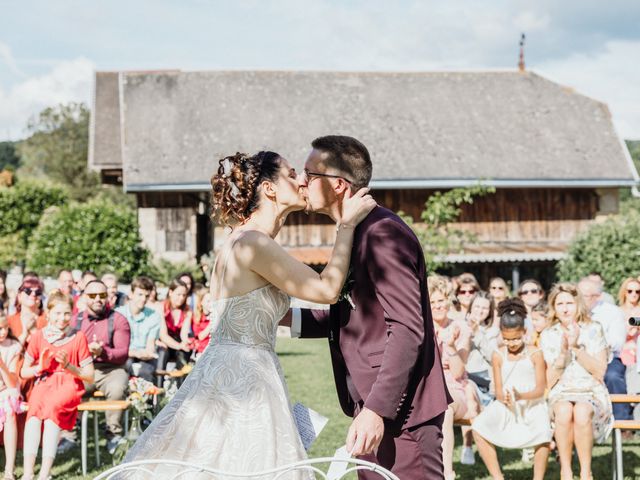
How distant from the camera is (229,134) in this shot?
1088 inches

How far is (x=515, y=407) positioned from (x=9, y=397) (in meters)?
4.47

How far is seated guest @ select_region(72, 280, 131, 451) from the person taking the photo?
939 cm

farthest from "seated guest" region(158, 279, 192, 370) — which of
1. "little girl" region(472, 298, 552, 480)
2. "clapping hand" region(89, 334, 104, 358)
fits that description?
"little girl" region(472, 298, 552, 480)

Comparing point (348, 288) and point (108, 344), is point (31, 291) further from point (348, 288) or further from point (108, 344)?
point (348, 288)

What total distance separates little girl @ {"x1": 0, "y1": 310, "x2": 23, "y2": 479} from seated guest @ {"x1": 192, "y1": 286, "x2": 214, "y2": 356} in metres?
2.95

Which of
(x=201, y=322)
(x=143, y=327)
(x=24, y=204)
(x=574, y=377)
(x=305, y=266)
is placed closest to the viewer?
(x=305, y=266)

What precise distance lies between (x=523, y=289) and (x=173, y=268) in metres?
15.5

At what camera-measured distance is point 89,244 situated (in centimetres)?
2308

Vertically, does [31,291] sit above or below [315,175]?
below

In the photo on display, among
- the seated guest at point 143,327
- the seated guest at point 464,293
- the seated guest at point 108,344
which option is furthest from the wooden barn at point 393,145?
the seated guest at point 108,344

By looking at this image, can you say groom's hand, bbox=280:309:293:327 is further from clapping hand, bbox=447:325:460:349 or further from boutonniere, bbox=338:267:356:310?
clapping hand, bbox=447:325:460:349

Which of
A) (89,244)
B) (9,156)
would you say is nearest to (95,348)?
(89,244)

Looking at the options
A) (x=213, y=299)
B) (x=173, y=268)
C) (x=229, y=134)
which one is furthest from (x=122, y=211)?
(x=213, y=299)

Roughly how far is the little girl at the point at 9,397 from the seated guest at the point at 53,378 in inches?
6.2
